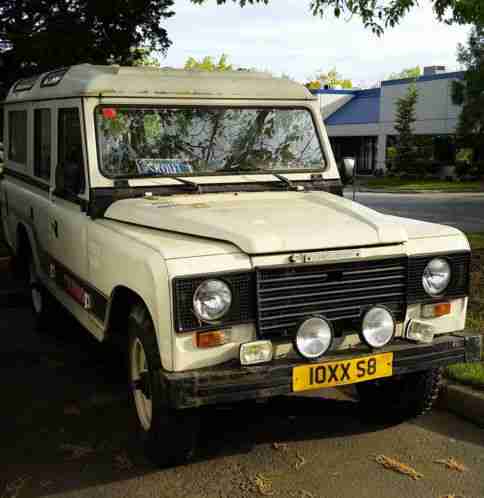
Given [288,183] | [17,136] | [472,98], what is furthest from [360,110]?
[288,183]

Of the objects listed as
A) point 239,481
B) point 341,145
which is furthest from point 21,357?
point 341,145

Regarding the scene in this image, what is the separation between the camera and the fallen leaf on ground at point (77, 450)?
4.38 m

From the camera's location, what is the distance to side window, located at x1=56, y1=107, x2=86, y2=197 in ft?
16.7

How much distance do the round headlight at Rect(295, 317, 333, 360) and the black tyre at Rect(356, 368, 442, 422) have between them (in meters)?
0.75

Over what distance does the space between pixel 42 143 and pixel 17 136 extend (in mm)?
1214

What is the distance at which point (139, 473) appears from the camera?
4164 millimetres

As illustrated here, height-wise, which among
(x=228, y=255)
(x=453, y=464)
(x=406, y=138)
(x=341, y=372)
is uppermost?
(x=406, y=138)

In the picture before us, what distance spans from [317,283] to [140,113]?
6.41 ft

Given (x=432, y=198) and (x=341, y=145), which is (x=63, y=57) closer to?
(x=432, y=198)

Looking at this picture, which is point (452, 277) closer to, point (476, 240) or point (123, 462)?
point (123, 462)

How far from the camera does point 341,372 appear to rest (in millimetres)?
3973

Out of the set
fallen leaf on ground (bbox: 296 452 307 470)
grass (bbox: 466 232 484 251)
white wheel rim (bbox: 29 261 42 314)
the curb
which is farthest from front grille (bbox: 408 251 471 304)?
grass (bbox: 466 232 484 251)

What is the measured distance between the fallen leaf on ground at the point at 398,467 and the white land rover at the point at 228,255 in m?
0.47

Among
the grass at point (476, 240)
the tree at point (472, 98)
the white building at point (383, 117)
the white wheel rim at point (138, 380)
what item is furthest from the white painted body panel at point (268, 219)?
the white building at point (383, 117)
